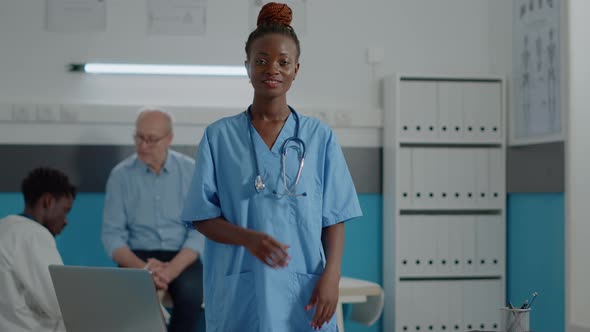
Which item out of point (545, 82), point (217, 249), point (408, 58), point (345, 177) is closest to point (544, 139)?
point (545, 82)

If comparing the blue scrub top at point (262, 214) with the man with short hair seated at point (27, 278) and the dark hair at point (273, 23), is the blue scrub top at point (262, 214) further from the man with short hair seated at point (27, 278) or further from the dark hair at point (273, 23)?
the man with short hair seated at point (27, 278)

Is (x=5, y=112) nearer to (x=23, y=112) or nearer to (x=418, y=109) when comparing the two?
(x=23, y=112)

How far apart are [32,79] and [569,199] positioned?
2574 mm

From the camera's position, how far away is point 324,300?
1.64 metres

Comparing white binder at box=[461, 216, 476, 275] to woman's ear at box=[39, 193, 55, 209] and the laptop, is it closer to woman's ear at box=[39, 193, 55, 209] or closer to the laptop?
woman's ear at box=[39, 193, 55, 209]

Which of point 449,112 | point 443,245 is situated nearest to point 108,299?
point 443,245

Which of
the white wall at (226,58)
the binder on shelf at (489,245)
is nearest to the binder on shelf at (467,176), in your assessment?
the binder on shelf at (489,245)

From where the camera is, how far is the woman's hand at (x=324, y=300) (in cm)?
164

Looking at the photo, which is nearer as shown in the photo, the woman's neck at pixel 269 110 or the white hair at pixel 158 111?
the woman's neck at pixel 269 110

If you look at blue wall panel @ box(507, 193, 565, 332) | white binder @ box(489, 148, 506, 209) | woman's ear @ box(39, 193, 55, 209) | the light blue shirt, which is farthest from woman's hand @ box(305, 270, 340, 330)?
white binder @ box(489, 148, 506, 209)

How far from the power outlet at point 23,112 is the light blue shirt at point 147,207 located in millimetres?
531

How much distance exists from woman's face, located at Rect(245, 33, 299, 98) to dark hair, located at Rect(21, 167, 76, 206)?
3.88 feet

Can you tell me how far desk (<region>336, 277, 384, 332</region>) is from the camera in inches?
142

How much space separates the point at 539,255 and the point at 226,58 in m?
1.83
